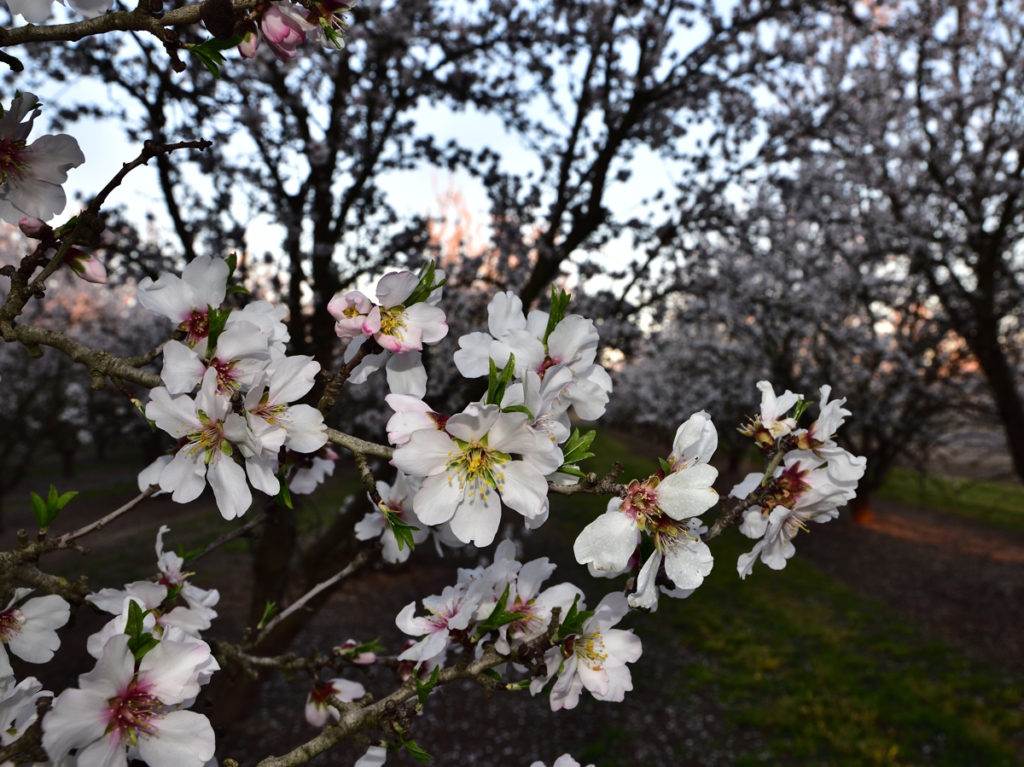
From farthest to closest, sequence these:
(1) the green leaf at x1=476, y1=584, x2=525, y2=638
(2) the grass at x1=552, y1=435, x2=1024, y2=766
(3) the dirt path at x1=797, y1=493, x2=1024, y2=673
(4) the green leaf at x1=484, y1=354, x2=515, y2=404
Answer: (3) the dirt path at x1=797, y1=493, x2=1024, y2=673 → (2) the grass at x1=552, y1=435, x2=1024, y2=766 → (1) the green leaf at x1=476, y1=584, x2=525, y2=638 → (4) the green leaf at x1=484, y1=354, x2=515, y2=404

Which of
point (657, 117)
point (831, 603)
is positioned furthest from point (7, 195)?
point (831, 603)

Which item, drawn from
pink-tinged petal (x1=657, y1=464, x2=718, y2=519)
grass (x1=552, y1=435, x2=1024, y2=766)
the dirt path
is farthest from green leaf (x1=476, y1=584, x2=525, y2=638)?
the dirt path

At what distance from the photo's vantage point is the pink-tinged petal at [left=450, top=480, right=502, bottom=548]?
104 cm

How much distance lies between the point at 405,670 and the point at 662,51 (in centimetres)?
530

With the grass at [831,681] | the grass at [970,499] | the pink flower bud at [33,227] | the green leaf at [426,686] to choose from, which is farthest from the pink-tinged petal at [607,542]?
the grass at [970,499]


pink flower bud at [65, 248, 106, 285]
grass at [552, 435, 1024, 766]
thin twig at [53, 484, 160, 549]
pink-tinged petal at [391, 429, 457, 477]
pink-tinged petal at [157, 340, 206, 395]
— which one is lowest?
grass at [552, 435, 1024, 766]

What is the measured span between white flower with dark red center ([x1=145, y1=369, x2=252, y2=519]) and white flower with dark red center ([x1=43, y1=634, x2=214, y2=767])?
22 centimetres

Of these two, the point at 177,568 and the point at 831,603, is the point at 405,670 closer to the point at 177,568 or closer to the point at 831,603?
the point at 177,568

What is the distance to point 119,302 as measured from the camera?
21953mm

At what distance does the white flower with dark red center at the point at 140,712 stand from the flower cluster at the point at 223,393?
0.71 feet

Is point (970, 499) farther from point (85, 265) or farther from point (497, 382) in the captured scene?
point (85, 265)

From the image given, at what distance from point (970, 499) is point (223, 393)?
19.6 m

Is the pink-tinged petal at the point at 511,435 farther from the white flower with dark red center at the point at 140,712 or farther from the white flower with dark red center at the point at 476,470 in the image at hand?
the white flower with dark red center at the point at 140,712

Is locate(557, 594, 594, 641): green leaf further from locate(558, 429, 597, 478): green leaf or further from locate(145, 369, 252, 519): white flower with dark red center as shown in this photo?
locate(145, 369, 252, 519): white flower with dark red center
